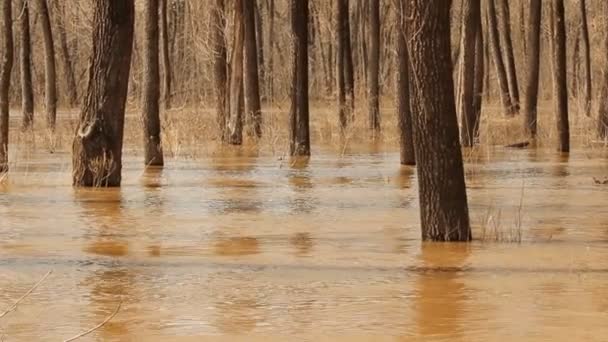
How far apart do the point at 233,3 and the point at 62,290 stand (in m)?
16.4

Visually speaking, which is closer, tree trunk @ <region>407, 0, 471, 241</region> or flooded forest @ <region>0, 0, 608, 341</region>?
flooded forest @ <region>0, 0, 608, 341</region>

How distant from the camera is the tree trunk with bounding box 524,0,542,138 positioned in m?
24.7

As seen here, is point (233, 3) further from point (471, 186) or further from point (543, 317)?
point (543, 317)

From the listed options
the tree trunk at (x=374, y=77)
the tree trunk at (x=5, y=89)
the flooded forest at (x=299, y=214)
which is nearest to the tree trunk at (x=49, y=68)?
the flooded forest at (x=299, y=214)

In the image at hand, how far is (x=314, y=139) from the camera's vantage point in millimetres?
26656

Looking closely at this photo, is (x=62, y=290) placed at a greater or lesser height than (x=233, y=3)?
lesser

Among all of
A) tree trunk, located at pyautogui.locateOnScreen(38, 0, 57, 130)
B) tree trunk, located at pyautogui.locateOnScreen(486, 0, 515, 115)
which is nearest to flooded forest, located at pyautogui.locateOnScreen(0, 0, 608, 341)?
tree trunk, located at pyautogui.locateOnScreen(38, 0, 57, 130)

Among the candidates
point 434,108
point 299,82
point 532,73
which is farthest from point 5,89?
point 532,73

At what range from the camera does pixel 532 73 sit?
2486 centimetres

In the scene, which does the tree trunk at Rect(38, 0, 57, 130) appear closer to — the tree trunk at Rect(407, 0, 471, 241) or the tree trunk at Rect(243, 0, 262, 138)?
the tree trunk at Rect(243, 0, 262, 138)

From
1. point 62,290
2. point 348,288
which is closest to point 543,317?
point 348,288

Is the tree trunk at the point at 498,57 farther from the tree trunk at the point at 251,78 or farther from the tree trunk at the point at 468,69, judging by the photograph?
the tree trunk at the point at 468,69

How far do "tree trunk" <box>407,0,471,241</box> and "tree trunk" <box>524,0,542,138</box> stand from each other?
14372mm

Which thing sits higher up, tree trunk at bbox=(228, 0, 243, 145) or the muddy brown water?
tree trunk at bbox=(228, 0, 243, 145)
